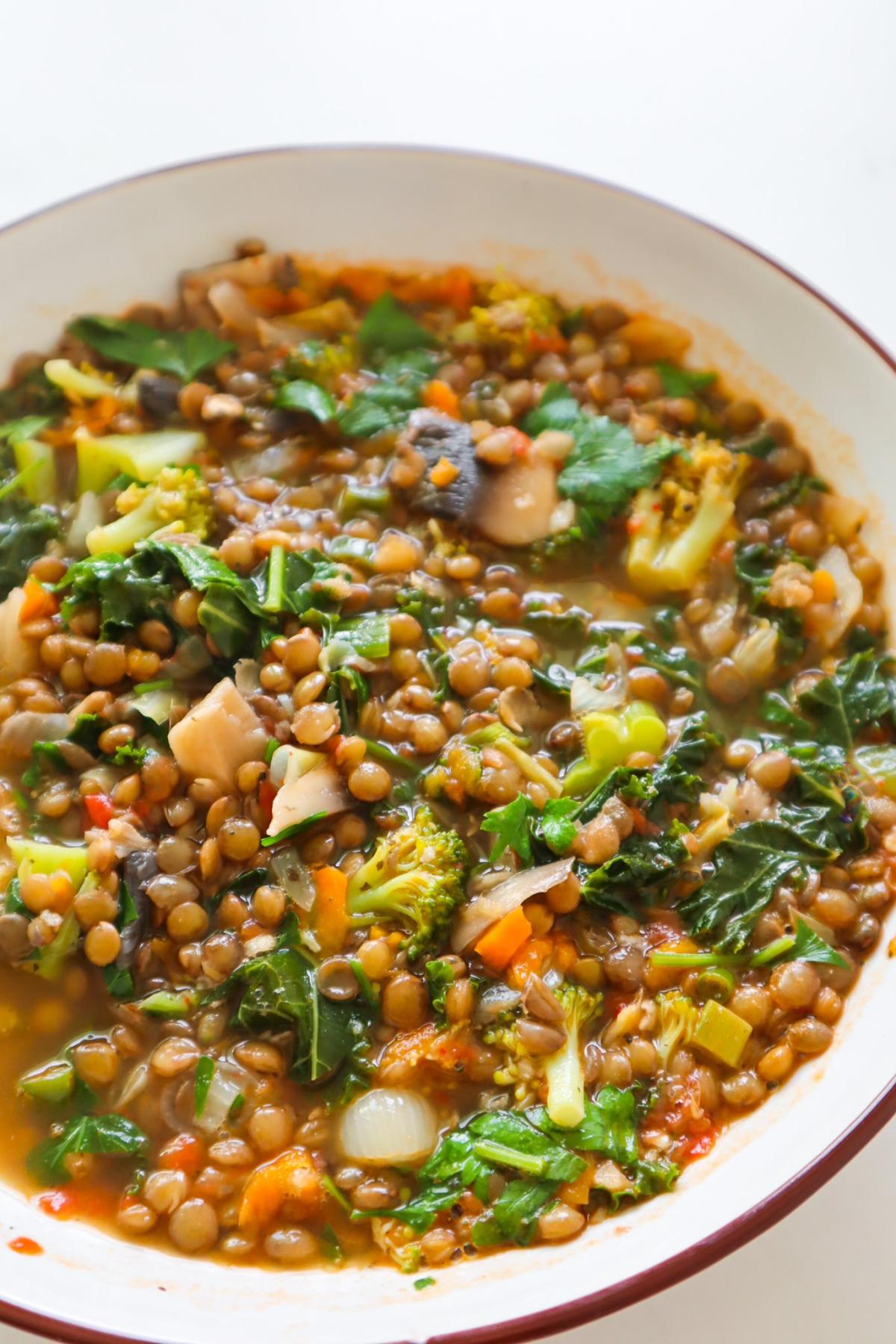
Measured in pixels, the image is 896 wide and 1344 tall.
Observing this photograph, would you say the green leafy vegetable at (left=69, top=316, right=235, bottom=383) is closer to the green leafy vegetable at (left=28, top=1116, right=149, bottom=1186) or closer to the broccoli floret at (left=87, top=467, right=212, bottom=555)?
the broccoli floret at (left=87, top=467, right=212, bottom=555)

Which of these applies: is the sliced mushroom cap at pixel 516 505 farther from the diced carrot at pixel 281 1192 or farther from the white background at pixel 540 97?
the diced carrot at pixel 281 1192

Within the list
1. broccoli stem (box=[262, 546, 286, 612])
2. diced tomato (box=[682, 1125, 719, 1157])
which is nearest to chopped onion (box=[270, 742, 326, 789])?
broccoli stem (box=[262, 546, 286, 612])

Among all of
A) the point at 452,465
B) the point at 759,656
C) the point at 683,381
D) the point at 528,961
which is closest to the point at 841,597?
the point at 759,656

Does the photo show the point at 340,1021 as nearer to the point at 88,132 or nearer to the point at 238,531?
the point at 238,531

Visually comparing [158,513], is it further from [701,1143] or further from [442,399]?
[701,1143]

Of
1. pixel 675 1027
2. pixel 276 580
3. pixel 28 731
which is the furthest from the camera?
pixel 276 580

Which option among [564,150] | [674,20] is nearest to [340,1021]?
[564,150]
